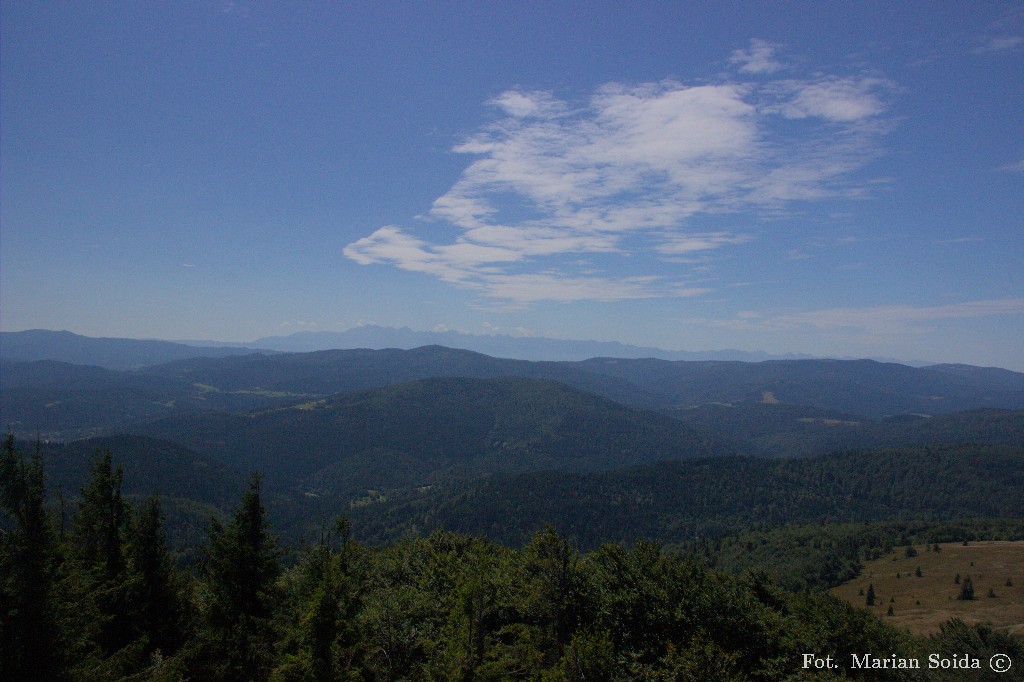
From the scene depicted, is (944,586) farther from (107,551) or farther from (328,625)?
(107,551)

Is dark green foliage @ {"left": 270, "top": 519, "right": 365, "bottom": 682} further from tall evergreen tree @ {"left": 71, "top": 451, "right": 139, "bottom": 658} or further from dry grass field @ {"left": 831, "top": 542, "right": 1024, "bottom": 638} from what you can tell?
dry grass field @ {"left": 831, "top": 542, "right": 1024, "bottom": 638}

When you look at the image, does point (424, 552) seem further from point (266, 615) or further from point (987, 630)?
point (987, 630)

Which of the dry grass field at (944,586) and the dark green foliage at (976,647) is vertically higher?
the dark green foliage at (976,647)

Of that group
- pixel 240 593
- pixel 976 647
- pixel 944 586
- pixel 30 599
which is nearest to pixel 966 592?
pixel 944 586

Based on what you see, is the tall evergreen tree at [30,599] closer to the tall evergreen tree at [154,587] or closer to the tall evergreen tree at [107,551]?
the tall evergreen tree at [107,551]

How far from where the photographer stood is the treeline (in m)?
17.3

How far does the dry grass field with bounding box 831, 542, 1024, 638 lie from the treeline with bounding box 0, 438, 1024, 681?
62984 millimetres

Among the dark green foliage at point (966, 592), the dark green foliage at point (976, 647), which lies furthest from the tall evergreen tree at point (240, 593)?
the dark green foliage at point (966, 592)

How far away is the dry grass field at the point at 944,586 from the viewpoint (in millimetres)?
82312

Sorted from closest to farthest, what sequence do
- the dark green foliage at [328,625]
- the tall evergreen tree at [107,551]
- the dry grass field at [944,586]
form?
the dark green foliage at [328,625] < the tall evergreen tree at [107,551] < the dry grass field at [944,586]

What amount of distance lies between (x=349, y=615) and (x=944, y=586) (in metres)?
133

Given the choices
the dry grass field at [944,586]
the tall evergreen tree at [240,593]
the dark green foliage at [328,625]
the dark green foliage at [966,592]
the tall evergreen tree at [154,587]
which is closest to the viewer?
the dark green foliage at [328,625]

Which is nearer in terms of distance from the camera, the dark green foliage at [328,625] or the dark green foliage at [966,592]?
the dark green foliage at [328,625]

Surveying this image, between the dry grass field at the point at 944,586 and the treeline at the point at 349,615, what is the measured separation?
6298 centimetres
